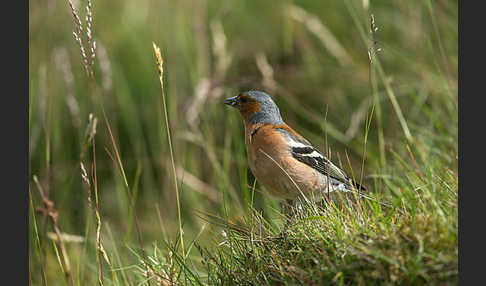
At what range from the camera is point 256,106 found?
4395 mm

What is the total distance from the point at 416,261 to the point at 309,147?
6.88ft

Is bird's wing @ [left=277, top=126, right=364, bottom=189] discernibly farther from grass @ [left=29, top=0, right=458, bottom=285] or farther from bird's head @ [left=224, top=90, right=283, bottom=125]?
grass @ [left=29, top=0, right=458, bottom=285]

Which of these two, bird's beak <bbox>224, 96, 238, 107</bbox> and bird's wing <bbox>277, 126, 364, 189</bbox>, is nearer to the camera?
bird's wing <bbox>277, 126, 364, 189</bbox>

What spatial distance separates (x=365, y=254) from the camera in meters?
2.38

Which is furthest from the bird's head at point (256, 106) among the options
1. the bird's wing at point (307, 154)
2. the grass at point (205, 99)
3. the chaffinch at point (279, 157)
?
the grass at point (205, 99)

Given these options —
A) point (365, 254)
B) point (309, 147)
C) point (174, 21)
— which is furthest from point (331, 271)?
point (174, 21)

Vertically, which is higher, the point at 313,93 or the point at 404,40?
the point at 404,40

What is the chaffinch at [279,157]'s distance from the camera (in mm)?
3879

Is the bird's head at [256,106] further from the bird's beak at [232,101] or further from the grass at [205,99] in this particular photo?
the grass at [205,99]

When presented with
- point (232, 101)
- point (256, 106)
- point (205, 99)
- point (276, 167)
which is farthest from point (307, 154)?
point (205, 99)

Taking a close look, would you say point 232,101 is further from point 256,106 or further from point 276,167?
point 276,167

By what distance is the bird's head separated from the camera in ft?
14.2

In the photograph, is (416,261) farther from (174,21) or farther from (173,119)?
(174,21)

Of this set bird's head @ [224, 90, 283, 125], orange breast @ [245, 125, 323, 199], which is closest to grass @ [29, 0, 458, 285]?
orange breast @ [245, 125, 323, 199]
